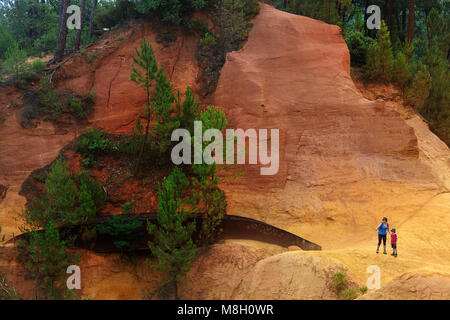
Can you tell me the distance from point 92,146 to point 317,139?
9112mm

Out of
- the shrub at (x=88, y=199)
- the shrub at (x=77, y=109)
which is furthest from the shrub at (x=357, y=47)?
the shrub at (x=88, y=199)

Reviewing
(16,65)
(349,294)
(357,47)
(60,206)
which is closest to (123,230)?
(60,206)

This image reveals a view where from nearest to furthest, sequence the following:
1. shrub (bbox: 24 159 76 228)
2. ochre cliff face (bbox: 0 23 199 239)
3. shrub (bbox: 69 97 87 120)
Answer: shrub (bbox: 24 159 76 228) < ochre cliff face (bbox: 0 23 199 239) < shrub (bbox: 69 97 87 120)

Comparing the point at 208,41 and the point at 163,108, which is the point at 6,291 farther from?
the point at 208,41

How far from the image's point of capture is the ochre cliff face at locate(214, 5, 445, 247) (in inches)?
497

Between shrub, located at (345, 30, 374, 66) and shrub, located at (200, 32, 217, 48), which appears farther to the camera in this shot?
shrub, located at (345, 30, 374, 66)

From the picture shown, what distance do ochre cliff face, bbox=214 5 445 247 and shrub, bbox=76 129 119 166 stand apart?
509 cm

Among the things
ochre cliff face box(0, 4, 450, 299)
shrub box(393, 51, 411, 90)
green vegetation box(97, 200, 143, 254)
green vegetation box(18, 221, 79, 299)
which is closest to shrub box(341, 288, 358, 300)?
ochre cliff face box(0, 4, 450, 299)

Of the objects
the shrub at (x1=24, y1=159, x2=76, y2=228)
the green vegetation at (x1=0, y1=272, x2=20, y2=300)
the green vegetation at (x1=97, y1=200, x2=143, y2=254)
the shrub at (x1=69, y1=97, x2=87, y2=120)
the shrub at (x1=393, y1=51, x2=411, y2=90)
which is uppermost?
the shrub at (x1=393, y1=51, x2=411, y2=90)

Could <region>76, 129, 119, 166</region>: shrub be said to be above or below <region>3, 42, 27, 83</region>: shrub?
below

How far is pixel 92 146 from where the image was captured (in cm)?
1448

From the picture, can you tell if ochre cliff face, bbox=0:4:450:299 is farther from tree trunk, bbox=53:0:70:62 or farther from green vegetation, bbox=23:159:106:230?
green vegetation, bbox=23:159:106:230

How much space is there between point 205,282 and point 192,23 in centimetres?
1315

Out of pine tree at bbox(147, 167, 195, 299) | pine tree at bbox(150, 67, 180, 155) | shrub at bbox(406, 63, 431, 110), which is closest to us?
pine tree at bbox(147, 167, 195, 299)
